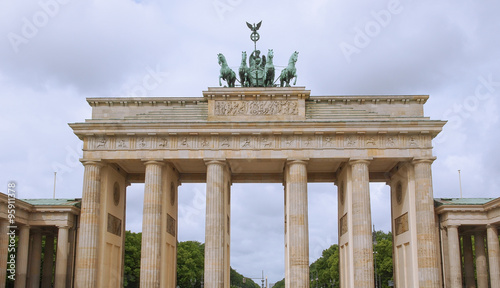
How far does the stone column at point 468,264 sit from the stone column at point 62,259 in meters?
29.9

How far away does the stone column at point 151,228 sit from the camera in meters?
39.0

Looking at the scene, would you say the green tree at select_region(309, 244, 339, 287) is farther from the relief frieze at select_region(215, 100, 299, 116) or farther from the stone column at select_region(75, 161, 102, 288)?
the stone column at select_region(75, 161, 102, 288)

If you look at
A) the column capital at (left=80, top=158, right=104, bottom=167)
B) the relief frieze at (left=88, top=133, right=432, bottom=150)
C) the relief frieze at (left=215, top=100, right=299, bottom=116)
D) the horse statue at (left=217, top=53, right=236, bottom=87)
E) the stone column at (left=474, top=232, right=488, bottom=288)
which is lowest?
the stone column at (left=474, top=232, right=488, bottom=288)

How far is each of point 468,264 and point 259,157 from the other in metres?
19.2

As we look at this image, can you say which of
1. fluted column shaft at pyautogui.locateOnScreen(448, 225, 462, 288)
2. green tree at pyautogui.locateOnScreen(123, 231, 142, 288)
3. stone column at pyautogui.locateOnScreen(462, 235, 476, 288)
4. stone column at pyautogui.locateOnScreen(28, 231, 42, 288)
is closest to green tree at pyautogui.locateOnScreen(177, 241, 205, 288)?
green tree at pyautogui.locateOnScreen(123, 231, 142, 288)

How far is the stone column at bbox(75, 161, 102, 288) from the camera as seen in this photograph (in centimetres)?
3878

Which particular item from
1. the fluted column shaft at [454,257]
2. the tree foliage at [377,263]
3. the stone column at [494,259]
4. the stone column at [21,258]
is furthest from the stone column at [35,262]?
the stone column at [494,259]

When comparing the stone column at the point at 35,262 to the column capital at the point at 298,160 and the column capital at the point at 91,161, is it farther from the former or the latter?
the column capital at the point at 298,160

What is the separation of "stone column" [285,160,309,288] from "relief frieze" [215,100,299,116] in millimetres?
3958

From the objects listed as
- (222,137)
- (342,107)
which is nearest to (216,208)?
(222,137)

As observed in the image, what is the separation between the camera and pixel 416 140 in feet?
133

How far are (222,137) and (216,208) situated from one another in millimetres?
5041

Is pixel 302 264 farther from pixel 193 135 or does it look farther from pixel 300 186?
pixel 193 135

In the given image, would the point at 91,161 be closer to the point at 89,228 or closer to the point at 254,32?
the point at 89,228
